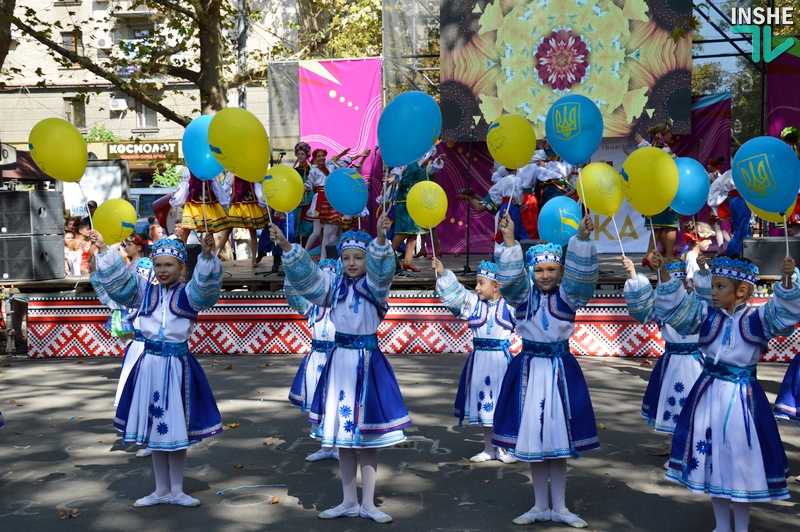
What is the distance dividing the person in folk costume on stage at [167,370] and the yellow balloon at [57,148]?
51 centimetres

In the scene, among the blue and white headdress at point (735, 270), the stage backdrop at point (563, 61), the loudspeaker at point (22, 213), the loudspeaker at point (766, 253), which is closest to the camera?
the blue and white headdress at point (735, 270)

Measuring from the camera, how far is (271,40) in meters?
28.7

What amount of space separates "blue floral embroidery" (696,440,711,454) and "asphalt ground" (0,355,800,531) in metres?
0.70

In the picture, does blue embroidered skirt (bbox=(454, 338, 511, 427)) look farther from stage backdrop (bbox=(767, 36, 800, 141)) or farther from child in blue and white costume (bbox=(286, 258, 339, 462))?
stage backdrop (bbox=(767, 36, 800, 141))

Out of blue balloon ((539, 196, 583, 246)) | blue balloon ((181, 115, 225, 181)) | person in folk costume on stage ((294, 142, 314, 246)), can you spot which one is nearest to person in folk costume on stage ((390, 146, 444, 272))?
person in folk costume on stage ((294, 142, 314, 246))

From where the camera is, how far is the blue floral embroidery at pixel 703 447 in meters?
4.74

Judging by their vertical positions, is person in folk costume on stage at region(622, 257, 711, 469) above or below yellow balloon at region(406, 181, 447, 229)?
below

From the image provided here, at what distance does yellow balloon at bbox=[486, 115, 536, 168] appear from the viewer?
6086mm

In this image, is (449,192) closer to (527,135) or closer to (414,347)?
(414,347)

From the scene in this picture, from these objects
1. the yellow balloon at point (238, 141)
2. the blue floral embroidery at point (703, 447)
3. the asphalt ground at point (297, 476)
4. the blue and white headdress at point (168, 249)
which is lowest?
the asphalt ground at point (297, 476)

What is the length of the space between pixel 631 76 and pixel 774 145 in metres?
10.7

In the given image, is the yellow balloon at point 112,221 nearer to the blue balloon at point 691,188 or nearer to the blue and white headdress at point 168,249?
the blue and white headdress at point 168,249

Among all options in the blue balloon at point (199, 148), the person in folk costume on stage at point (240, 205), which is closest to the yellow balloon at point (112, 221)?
the blue balloon at point (199, 148)

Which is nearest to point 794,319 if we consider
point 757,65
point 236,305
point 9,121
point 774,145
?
point 774,145
